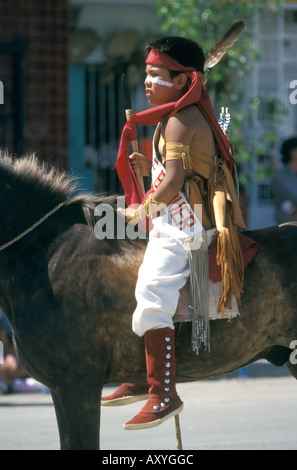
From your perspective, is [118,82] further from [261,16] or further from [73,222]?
[73,222]

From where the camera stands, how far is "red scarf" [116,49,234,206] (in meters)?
4.18

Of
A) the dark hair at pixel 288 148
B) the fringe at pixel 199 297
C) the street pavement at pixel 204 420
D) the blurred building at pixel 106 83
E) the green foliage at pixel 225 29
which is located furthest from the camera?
the blurred building at pixel 106 83

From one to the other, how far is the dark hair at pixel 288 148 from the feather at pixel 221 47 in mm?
3353

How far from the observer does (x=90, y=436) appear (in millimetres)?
4020

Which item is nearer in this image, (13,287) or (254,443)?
(13,287)

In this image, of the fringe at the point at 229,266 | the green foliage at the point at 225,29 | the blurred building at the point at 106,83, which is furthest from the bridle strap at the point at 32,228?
the blurred building at the point at 106,83

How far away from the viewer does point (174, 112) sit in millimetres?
4176

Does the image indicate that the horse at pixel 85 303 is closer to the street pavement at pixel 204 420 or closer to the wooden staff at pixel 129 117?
the wooden staff at pixel 129 117

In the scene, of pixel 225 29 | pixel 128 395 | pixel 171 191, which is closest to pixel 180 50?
pixel 171 191

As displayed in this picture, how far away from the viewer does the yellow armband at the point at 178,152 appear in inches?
161

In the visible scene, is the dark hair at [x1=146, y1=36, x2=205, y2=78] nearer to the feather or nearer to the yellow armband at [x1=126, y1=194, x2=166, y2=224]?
the feather

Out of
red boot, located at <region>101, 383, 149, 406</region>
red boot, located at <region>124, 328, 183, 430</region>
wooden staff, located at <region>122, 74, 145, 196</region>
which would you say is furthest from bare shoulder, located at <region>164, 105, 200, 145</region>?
red boot, located at <region>101, 383, 149, 406</region>

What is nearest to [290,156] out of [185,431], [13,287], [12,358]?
[185,431]

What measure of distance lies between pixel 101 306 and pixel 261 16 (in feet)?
27.5
